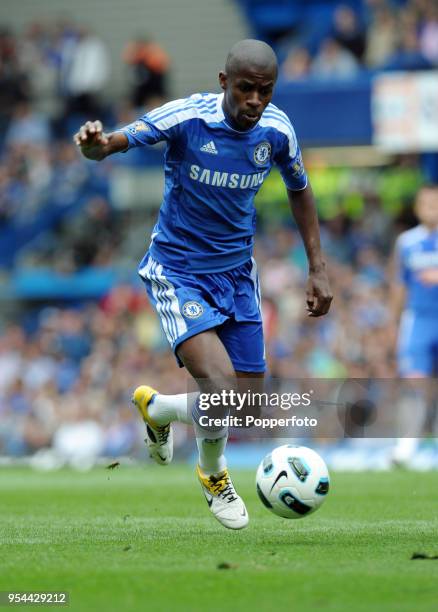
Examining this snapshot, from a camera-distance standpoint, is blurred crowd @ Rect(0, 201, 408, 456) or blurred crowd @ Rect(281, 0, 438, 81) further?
blurred crowd @ Rect(281, 0, 438, 81)

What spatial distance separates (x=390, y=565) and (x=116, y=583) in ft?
3.93

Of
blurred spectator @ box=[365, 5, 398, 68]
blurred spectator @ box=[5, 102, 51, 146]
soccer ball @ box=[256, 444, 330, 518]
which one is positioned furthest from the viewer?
blurred spectator @ box=[5, 102, 51, 146]

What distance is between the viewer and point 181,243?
7.14 meters

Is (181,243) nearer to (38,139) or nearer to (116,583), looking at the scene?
(116,583)

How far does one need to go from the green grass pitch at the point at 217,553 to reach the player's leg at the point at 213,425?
0.13 meters

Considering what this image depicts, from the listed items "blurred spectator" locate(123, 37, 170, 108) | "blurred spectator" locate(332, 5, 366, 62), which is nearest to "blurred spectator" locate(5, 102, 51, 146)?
"blurred spectator" locate(123, 37, 170, 108)

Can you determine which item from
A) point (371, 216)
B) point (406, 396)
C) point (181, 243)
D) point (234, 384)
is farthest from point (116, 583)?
point (371, 216)

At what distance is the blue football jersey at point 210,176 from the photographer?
22.9ft

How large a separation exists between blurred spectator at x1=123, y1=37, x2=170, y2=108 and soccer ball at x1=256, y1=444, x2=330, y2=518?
16.5m

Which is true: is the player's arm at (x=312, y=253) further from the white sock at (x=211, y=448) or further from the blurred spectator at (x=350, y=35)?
the blurred spectator at (x=350, y=35)

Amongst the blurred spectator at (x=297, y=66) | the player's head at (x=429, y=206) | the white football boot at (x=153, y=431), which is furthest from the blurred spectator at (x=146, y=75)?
the white football boot at (x=153, y=431)

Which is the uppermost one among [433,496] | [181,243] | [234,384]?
[181,243]

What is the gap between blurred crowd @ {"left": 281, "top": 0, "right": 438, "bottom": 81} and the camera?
1869 centimetres

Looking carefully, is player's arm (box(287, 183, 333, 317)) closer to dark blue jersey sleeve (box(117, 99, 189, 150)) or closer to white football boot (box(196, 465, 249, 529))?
dark blue jersey sleeve (box(117, 99, 189, 150))
